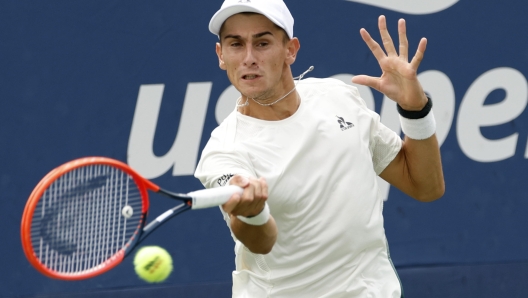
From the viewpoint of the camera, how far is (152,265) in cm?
346

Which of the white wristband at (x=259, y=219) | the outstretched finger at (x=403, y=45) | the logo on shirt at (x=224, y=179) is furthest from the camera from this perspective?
the outstretched finger at (x=403, y=45)

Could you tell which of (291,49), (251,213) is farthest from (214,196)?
(291,49)

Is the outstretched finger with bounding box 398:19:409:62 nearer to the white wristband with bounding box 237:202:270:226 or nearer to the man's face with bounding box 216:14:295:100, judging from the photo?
the man's face with bounding box 216:14:295:100

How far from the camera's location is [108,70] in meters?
4.89

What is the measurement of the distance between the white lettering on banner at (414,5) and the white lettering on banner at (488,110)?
44cm

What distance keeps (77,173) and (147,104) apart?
79.5 inches

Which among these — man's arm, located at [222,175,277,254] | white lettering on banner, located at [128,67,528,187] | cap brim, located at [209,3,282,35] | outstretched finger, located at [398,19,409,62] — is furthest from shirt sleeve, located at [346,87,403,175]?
white lettering on banner, located at [128,67,528,187]

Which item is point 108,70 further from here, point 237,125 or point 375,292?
point 375,292

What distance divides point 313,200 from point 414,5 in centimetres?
224


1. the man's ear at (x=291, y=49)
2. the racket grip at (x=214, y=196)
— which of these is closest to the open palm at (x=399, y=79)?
the man's ear at (x=291, y=49)

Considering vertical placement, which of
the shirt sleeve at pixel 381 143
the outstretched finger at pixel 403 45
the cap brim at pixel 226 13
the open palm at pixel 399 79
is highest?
the cap brim at pixel 226 13

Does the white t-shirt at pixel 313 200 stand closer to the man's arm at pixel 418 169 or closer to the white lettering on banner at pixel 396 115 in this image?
the man's arm at pixel 418 169

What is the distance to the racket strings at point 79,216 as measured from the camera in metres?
2.90

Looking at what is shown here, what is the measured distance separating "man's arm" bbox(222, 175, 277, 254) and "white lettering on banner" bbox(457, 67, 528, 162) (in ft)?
8.01
